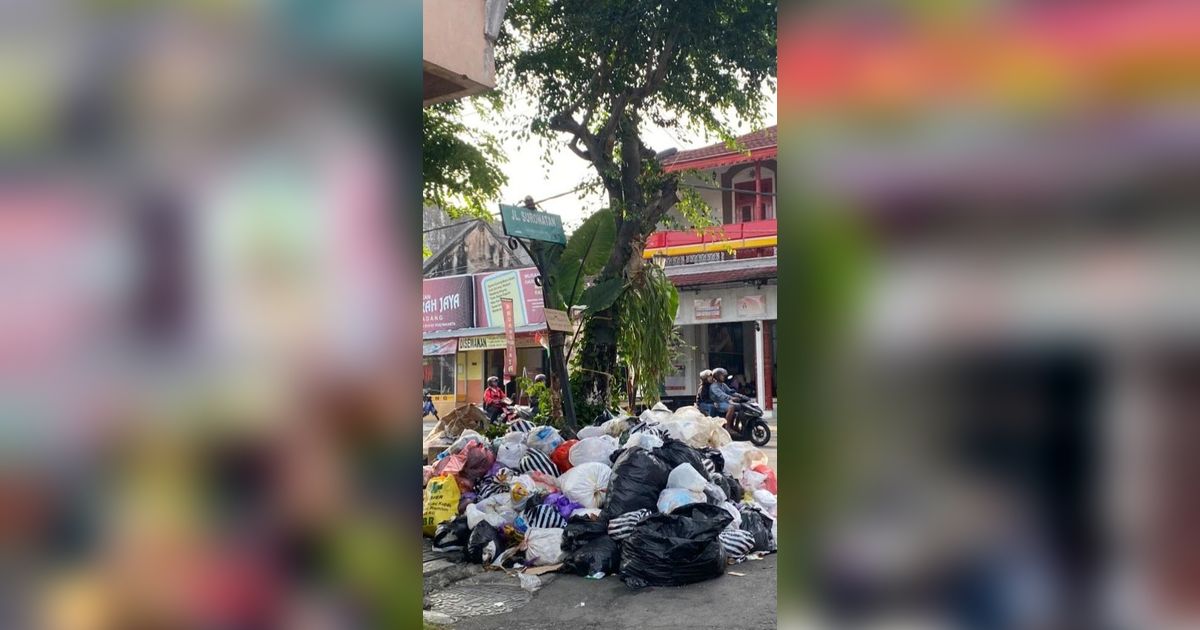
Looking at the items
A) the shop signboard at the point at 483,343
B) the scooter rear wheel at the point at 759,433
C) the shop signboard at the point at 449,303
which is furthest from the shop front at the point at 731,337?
the scooter rear wheel at the point at 759,433

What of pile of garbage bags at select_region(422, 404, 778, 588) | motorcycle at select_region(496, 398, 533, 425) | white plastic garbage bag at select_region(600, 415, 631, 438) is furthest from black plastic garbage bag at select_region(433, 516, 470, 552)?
motorcycle at select_region(496, 398, 533, 425)

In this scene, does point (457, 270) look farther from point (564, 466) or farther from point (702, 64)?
point (564, 466)

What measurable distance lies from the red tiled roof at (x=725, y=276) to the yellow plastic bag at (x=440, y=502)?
43.0 feet

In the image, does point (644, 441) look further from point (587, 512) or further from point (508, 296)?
point (508, 296)

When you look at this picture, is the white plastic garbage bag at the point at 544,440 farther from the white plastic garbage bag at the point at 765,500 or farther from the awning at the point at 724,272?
the awning at the point at 724,272

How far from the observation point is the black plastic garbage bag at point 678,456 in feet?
20.4

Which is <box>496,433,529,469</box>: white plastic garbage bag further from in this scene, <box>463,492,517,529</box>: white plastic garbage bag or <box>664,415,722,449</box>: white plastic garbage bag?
<box>664,415,722,449</box>: white plastic garbage bag

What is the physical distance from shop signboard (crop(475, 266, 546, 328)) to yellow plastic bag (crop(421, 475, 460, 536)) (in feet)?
47.2
